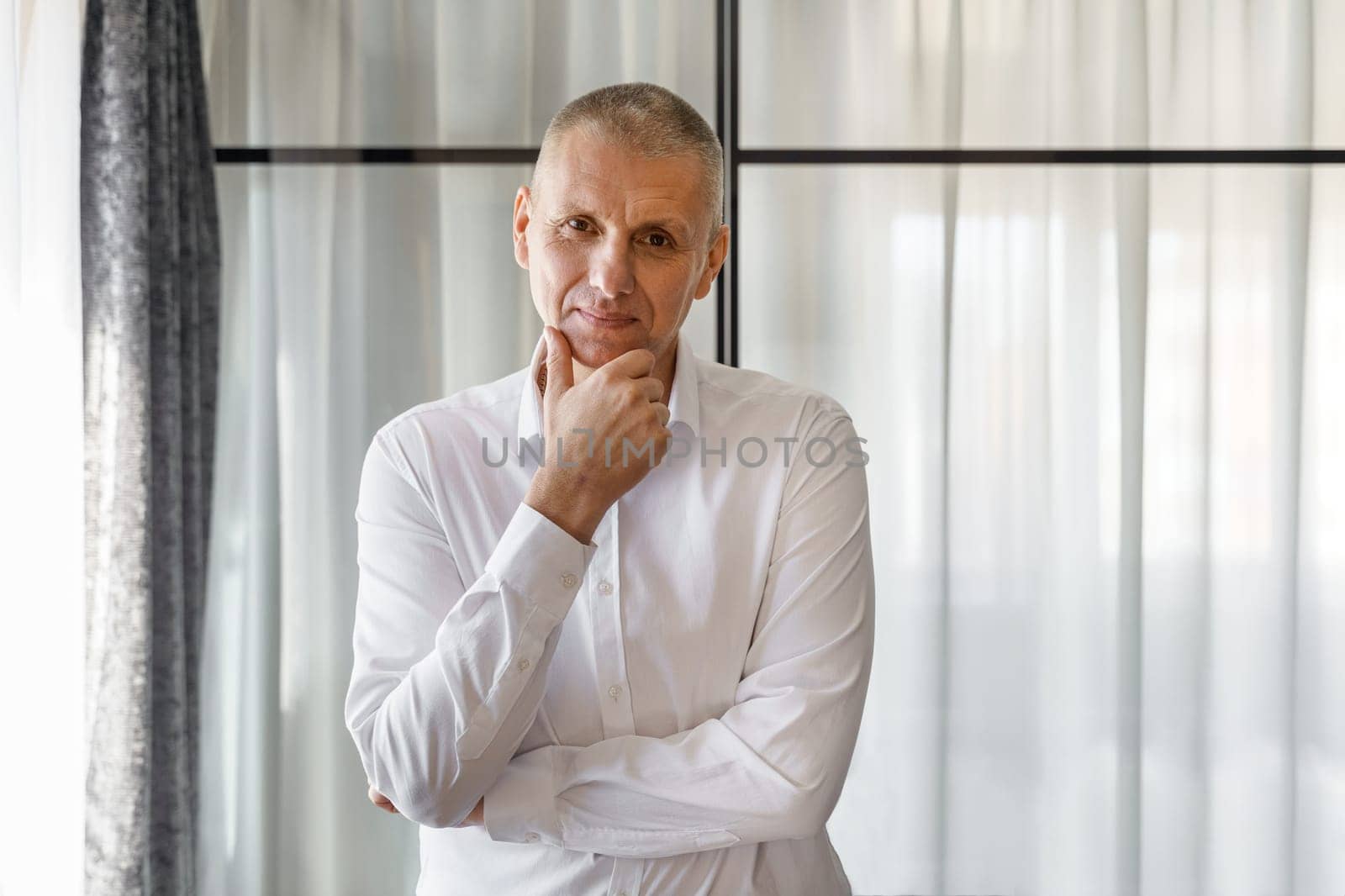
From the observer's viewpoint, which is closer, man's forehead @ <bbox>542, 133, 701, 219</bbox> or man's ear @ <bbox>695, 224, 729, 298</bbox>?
man's forehead @ <bbox>542, 133, 701, 219</bbox>

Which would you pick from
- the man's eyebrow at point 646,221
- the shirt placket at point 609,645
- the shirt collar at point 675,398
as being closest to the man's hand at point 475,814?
the shirt placket at point 609,645

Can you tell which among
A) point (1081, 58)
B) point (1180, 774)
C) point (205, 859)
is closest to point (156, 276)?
point (205, 859)

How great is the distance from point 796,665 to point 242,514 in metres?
1.65

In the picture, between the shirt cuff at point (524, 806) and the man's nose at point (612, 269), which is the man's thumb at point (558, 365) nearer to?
the man's nose at point (612, 269)

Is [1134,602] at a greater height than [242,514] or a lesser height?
lesser

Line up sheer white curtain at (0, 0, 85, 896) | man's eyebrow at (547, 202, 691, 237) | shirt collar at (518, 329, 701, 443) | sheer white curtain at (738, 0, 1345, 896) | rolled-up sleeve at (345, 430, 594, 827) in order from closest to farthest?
rolled-up sleeve at (345, 430, 594, 827)
man's eyebrow at (547, 202, 691, 237)
shirt collar at (518, 329, 701, 443)
sheer white curtain at (0, 0, 85, 896)
sheer white curtain at (738, 0, 1345, 896)

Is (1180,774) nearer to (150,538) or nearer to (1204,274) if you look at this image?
(1204,274)

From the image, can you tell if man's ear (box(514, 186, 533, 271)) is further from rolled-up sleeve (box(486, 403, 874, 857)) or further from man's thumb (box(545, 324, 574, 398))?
rolled-up sleeve (box(486, 403, 874, 857))

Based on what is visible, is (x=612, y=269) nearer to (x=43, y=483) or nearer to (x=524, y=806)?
(x=524, y=806)

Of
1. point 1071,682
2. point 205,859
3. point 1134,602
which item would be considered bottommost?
point 205,859

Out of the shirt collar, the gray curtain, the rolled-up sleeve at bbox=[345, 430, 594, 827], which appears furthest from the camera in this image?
the gray curtain

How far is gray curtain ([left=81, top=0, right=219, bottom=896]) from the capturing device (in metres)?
1.82

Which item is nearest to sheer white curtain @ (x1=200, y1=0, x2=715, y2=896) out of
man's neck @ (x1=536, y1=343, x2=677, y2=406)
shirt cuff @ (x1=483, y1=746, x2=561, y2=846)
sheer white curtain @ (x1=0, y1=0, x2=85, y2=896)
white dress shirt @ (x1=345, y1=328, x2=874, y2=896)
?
sheer white curtain @ (x1=0, y1=0, x2=85, y2=896)

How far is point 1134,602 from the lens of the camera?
2.32 meters
